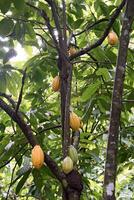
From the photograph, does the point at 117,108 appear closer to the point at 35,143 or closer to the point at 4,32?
the point at 35,143

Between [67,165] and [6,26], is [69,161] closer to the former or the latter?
[67,165]

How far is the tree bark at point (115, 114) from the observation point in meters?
1.22

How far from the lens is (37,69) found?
1996mm

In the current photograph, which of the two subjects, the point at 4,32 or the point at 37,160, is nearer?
the point at 37,160

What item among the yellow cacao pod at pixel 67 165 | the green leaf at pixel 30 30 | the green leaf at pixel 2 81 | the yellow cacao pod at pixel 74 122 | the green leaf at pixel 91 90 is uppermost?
the green leaf at pixel 30 30

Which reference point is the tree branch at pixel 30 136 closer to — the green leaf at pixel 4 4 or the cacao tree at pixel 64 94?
the cacao tree at pixel 64 94

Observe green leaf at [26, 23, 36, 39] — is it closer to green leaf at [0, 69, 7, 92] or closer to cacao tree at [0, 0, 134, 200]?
cacao tree at [0, 0, 134, 200]

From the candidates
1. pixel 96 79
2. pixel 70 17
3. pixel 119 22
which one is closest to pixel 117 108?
pixel 96 79

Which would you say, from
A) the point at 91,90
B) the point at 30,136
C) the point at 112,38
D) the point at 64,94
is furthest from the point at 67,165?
the point at 112,38

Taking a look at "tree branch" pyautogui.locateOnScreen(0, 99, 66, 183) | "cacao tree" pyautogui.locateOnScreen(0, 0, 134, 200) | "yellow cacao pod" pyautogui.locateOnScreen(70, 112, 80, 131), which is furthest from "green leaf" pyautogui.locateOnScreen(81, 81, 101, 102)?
"tree branch" pyautogui.locateOnScreen(0, 99, 66, 183)

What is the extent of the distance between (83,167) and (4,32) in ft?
2.83

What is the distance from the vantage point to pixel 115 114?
129cm

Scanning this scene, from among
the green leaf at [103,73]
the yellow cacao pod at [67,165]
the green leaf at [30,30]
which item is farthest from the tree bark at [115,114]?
the green leaf at [30,30]

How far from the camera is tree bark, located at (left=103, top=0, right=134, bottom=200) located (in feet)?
4.00
